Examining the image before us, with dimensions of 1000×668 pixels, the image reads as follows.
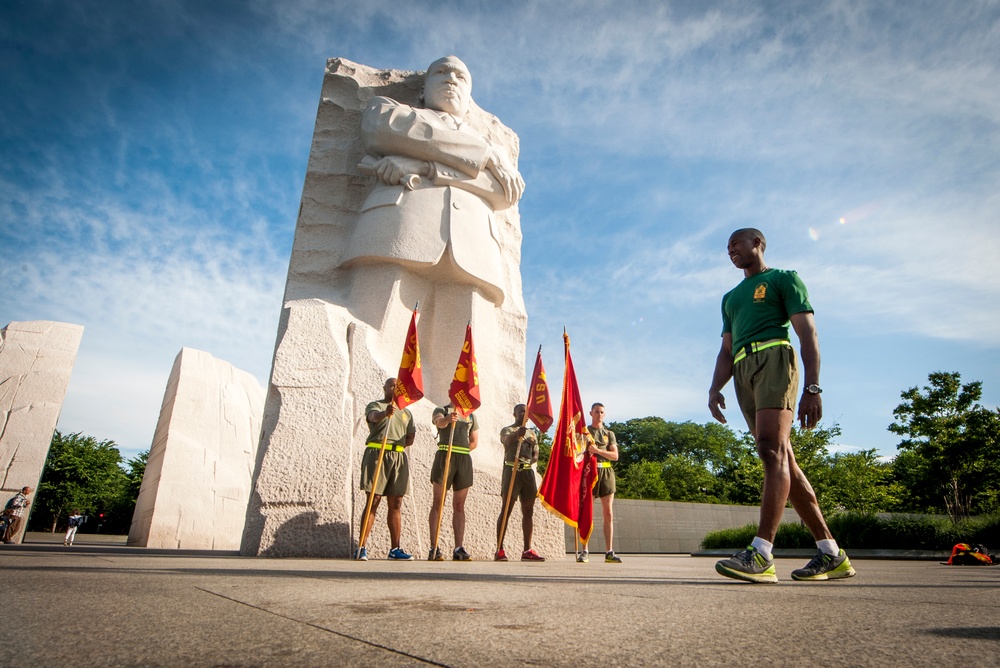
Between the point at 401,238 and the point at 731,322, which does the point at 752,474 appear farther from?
the point at 731,322

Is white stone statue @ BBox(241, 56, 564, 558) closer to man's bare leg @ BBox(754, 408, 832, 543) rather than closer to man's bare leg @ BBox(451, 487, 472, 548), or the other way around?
man's bare leg @ BBox(451, 487, 472, 548)

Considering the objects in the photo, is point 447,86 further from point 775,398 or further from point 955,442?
point 955,442

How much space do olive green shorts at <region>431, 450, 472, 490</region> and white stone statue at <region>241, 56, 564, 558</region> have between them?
0.38 meters

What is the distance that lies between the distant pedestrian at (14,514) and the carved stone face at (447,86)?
8365 millimetres

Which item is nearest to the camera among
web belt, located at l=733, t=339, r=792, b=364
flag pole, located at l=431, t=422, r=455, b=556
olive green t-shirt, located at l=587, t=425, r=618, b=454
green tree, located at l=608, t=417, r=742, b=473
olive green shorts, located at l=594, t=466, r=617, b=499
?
web belt, located at l=733, t=339, r=792, b=364

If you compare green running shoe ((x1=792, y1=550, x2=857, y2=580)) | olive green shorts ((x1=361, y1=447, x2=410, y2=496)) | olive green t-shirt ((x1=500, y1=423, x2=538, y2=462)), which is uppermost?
olive green t-shirt ((x1=500, y1=423, x2=538, y2=462))

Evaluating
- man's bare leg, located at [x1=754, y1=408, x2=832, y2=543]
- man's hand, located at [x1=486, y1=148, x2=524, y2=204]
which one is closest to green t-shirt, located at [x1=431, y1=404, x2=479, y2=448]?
man's hand, located at [x1=486, y1=148, x2=524, y2=204]

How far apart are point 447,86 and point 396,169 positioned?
1538 millimetres

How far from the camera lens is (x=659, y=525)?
17.7m

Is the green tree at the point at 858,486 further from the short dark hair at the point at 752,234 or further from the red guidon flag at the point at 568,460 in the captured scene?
the short dark hair at the point at 752,234

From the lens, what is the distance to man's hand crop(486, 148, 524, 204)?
763cm

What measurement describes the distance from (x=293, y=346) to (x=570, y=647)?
5.49 m

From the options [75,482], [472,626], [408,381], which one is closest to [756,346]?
[472,626]

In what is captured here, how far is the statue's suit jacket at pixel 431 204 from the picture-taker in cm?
693
